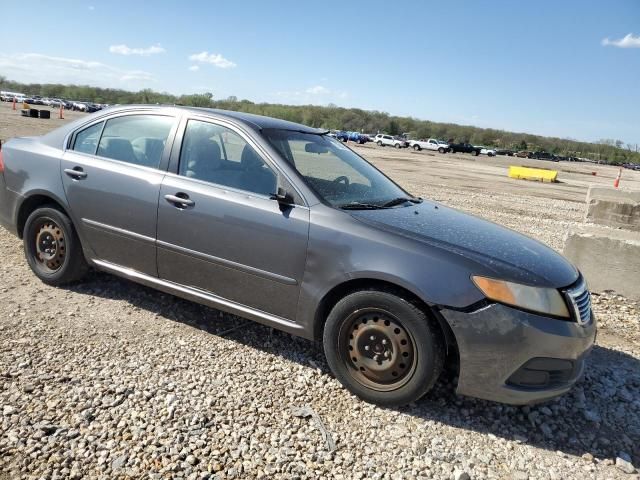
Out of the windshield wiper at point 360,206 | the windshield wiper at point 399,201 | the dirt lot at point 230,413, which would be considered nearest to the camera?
the dirt lot at point 230,413


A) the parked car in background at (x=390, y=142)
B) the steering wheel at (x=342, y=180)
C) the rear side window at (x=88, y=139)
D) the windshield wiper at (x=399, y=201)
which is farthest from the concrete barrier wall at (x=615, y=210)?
the parked car in background at (x=390, y=142)

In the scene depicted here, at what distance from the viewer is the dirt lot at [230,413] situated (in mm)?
2502

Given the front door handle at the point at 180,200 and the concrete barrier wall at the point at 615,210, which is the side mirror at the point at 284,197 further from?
the concrete barrier wall at the point at 615,210

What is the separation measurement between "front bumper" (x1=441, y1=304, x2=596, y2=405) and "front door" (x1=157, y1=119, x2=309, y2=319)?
1.07 metres

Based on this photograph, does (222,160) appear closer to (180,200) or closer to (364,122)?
(180,200)

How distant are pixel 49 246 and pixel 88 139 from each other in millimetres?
998

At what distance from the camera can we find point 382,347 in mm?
3031

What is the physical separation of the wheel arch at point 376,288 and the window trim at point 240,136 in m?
0.60

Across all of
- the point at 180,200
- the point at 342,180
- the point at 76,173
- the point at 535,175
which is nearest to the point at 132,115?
the point at 76,173

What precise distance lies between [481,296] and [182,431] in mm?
1778

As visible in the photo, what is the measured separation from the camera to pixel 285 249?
322cm

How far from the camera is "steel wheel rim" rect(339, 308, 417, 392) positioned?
297cm

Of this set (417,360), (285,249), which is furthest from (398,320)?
(285,249)

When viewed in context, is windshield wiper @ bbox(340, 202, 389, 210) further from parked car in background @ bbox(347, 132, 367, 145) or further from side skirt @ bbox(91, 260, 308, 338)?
parked car in background @ bbox(347, 132, 367, 145)
